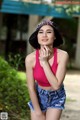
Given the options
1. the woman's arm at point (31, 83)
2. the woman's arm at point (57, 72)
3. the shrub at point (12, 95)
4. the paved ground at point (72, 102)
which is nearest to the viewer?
the woman's arm at point (57, 72)

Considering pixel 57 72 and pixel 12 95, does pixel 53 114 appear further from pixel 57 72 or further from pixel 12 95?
pixel 12 95

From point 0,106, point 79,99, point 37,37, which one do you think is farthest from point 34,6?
point 37,37

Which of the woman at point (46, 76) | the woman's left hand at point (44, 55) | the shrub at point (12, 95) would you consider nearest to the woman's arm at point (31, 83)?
the woman at point (46, 76)

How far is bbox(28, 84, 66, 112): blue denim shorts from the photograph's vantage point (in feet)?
12.4

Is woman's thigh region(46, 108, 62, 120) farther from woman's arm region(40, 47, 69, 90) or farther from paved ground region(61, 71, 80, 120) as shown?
paved ground region(61, 71, 80, 120)

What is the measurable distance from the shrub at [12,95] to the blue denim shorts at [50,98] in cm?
263

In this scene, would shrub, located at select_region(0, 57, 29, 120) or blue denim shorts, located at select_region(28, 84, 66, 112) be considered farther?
shrub, located at select_region(0, 57, 29, 120)

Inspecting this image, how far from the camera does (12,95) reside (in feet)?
25.0

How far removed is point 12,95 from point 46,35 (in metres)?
3.98

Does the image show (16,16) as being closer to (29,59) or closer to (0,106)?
(0,106)

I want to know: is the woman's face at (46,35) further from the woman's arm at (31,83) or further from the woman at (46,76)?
the woman's arm at (31,83)

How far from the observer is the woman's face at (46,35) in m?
3.78

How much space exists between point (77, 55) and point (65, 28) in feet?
9.37

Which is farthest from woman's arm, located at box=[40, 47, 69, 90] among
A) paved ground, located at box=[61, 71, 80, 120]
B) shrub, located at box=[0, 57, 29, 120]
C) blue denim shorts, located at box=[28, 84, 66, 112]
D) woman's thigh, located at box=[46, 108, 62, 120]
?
paved ground, located at box=[61, 71, 80, 120]
